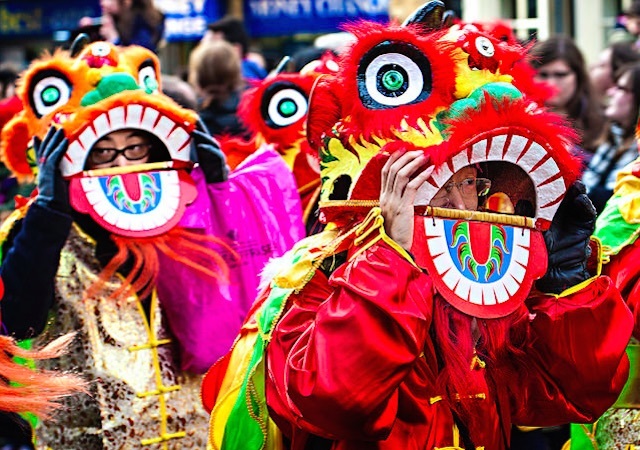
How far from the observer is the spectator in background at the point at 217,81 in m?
6.62

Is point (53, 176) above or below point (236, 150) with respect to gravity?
above

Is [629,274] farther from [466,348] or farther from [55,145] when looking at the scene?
[55,145]

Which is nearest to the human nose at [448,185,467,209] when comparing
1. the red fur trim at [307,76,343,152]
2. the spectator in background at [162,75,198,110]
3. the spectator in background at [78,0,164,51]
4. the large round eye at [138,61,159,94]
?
the red fur trim at [307,76,343,152]

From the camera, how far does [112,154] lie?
158 inches

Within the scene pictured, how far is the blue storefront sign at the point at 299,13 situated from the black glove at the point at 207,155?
369 inches

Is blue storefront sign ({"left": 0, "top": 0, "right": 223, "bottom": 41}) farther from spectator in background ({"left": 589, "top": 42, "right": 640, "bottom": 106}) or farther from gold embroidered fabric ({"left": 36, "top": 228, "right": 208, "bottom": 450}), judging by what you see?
gold embroidered fabric ({"left": 36, "top": 228, "right": 208, "bottom": 450})

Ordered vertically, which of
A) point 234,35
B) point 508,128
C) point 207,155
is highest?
point 508,128

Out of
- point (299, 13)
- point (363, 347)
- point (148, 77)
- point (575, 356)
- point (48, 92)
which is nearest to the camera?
point (363, 347)

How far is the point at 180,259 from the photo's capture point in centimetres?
398

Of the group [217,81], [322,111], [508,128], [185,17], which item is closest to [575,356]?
[508,128]

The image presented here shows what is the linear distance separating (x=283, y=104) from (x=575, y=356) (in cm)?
218

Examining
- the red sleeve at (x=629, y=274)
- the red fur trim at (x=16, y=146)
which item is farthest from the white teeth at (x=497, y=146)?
the red fur trim at (x=16, y=146)

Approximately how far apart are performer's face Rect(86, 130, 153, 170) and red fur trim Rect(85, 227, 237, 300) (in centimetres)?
25

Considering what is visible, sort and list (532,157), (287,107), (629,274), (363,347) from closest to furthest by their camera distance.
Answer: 1. (363,347)
2. (532,157)
3. (629,274)
4. (287,107)
